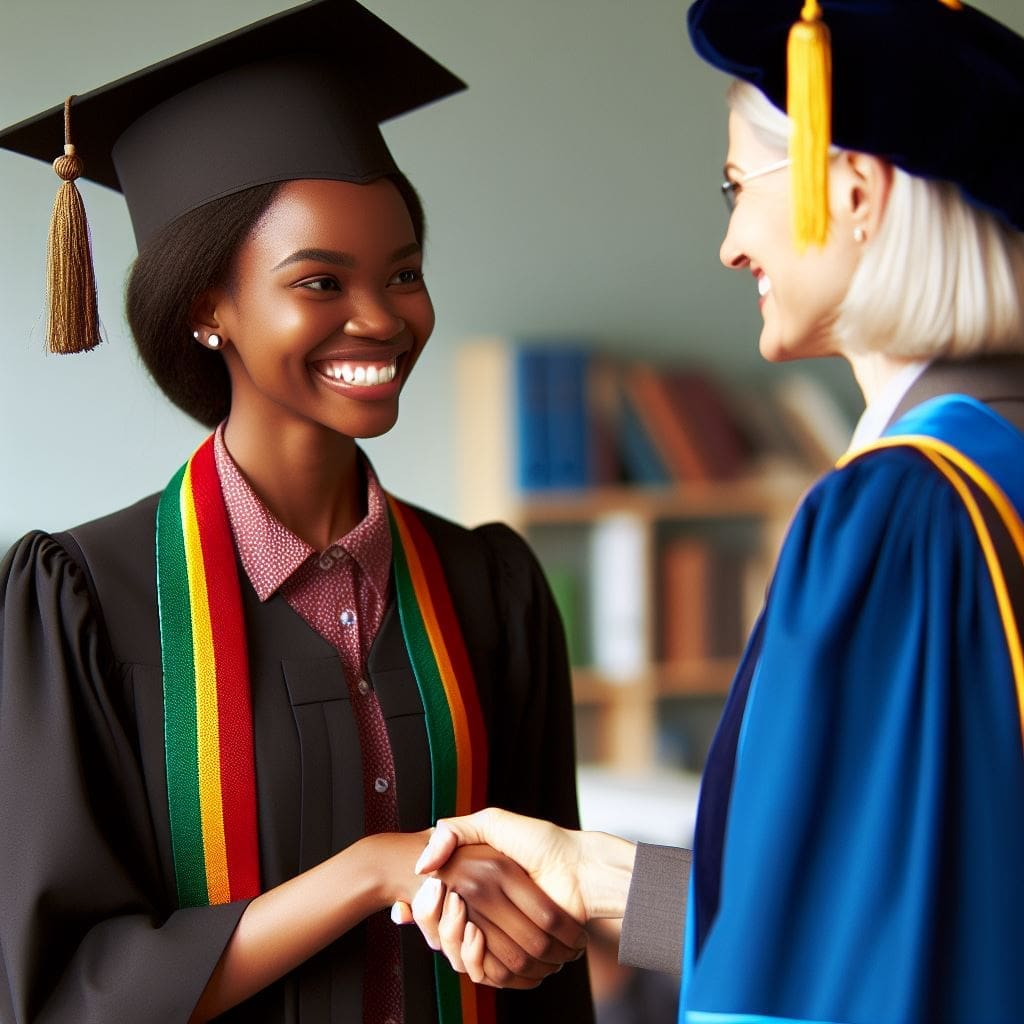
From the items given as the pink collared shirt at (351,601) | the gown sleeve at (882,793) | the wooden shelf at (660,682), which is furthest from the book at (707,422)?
the gown sleeve at (882,793)

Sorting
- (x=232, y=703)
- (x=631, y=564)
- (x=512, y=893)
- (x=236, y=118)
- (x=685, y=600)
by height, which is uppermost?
(x=236, y=118)

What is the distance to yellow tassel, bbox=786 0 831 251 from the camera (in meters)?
1.18

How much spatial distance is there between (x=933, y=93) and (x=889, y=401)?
0.27 meters

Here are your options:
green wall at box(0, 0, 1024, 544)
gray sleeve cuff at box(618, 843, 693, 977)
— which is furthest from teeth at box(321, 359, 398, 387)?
green wall at box(0, 0, 1024, 544)

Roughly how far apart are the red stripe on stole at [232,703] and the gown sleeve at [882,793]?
559mm

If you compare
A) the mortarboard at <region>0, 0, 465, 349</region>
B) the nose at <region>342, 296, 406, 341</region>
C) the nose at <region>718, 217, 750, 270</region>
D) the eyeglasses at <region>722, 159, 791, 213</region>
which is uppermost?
the mortarboard at <region>0, 0, 465, 349</region>

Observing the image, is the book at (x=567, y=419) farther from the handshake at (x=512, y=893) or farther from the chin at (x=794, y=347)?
the chin at (x=794, y=347)

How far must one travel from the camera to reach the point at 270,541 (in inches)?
63.6

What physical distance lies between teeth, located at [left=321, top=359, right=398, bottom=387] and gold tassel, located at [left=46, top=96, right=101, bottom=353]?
297 mm

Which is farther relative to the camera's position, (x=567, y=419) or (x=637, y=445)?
(x=637, y=445)

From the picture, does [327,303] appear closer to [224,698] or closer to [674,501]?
[224,698]

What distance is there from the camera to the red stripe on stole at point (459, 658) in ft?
5.48

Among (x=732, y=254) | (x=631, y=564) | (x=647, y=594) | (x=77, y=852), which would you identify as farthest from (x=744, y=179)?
(x=647, y=594)

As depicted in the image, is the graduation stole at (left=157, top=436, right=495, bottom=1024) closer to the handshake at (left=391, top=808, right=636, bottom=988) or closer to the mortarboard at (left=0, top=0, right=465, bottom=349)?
the handshake at (left=391, top=808, right=636, bottom=988)
